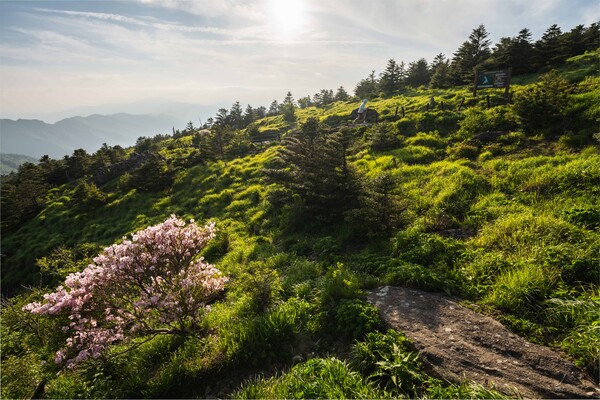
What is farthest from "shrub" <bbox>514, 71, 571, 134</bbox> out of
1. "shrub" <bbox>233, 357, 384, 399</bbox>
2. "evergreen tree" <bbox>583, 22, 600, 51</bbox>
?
"evergreen tree" <bbox>583, 22, 600, 51</bbox>

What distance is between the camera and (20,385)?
6668mm

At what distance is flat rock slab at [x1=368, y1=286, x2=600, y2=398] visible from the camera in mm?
4246

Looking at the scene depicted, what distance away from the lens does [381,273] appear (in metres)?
8.16

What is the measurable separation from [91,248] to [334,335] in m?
20.4

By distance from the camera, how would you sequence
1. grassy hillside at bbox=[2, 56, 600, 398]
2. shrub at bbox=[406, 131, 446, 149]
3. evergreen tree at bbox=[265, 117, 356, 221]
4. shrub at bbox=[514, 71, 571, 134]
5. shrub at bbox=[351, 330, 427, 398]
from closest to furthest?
1. shrub at bbox=[351, 330, 427, 398]
2. grassy hillside at bbox=[2, 56, 600, 398]
3. evergreen tree at bbox=[265, 117, 356, 221]
4. shrub at bbox=[514, 71, 571, 134]
5. shrub at bbox=[406, 131, 446, 149]

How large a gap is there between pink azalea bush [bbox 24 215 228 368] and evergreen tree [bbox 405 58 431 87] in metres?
59.8

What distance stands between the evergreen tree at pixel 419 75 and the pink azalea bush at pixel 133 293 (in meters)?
59.8

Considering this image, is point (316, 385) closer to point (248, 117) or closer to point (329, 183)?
point (329, 183)

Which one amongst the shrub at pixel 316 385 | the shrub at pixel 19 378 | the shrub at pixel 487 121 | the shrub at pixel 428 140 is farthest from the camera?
the shrub at pixel 428 140

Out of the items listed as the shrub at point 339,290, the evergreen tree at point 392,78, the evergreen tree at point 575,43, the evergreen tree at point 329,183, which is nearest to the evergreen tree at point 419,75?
the evergreen tree at point 392,78

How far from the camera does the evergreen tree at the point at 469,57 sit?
37653 mm

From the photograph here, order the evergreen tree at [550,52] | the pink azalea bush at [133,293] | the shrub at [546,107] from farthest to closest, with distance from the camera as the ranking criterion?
the evergreen tree at [550,52], the shrub at [546,107], the pink azalea bush at [133,293]

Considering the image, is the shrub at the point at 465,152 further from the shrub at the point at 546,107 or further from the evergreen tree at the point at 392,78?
the evergreen tree at the point at 392,78

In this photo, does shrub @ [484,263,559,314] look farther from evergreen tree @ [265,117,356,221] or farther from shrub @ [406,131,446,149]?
shrub @ [406,131,446,149]
